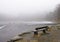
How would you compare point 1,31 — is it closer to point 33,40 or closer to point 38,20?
point 38,20

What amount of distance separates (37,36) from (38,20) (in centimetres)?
343

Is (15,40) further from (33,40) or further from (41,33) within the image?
(41,33)

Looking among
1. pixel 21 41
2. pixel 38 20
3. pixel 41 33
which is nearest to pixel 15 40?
pixel 21 41

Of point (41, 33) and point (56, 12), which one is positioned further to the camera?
point (56, 12)

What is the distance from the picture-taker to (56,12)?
394 cm

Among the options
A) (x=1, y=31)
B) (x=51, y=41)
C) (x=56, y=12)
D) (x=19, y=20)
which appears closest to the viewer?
(x=51, y=41)

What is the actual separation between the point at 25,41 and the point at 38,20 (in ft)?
11.6

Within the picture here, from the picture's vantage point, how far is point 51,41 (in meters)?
1.19

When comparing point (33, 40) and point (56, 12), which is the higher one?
point (56, 12)

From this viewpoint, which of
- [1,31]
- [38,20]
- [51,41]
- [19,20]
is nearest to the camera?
[51,41]

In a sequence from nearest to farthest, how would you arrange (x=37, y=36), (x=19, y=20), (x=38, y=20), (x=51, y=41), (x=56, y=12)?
(x=51, y=41) → (x=37, y=36) → (x=56, y=12) → (x=38, y=20) → (x=19, y=20)

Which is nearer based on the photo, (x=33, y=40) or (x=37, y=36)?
(x=33, y=40)

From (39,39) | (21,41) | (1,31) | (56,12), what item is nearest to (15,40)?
(21,41)

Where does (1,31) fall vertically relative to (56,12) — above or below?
below
